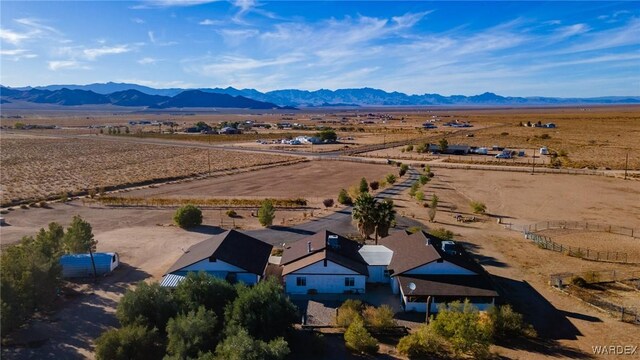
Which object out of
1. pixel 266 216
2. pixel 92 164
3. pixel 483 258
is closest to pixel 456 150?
pixel 266 216

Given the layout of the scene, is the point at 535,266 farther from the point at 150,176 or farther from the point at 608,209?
the point at 150,176

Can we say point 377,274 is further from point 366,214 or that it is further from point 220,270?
point 220,270

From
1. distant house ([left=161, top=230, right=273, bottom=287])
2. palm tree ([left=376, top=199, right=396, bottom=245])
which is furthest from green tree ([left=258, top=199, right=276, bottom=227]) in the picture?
palm tree ([left=376, top=199, right=396, bottom=245])

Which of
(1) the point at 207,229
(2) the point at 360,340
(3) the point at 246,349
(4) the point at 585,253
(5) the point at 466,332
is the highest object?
(3) the point at 246,349

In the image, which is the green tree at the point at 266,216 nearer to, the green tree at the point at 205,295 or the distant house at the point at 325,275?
the distant house at the point at 325,275

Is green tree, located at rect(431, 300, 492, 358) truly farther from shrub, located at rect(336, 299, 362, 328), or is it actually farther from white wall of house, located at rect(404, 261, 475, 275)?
→ white wall of house, located at rect(404, 261, 475, 275)
